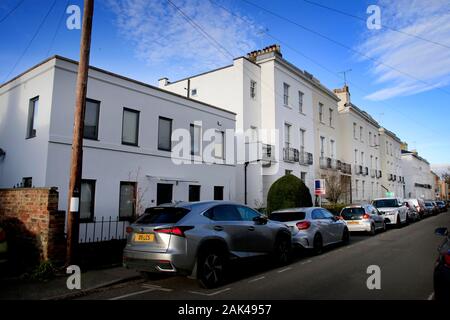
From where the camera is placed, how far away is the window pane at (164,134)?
48.6ft

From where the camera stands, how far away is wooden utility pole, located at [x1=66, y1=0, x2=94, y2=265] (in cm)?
834

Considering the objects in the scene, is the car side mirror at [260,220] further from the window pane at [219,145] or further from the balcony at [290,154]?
the balcony at [290,154]

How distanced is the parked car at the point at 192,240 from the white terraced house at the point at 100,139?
5.26 metres

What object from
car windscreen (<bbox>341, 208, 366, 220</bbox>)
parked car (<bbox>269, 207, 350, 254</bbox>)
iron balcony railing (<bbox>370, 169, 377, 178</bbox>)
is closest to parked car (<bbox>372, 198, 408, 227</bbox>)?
car windscreen (<bbox>341, 208, 366, 220</bbox>)

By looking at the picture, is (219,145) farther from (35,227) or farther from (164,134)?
(35,227)

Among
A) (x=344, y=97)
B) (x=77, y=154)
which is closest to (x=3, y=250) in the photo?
(x=77, y=154)

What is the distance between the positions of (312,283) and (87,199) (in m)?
8.05

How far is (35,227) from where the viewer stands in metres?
8.92

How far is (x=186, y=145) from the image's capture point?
15750 mm

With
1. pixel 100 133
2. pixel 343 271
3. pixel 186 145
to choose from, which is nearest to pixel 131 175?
pixel 100 133

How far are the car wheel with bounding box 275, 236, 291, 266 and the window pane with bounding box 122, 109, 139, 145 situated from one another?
7.09 metres

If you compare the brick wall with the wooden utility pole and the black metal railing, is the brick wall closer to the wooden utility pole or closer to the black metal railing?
the wooden utility pole
